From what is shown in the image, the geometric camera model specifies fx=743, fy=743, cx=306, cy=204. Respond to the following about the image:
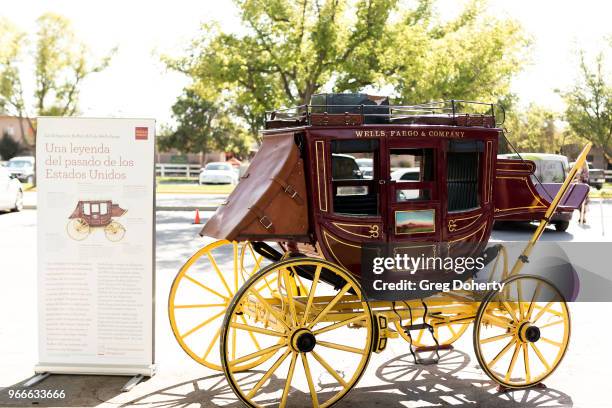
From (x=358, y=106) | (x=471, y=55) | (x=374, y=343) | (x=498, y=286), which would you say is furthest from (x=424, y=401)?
(x=471, y=55)

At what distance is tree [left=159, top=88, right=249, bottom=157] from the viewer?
6372cm

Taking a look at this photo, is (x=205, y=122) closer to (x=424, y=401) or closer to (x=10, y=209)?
(x=10, y=209)

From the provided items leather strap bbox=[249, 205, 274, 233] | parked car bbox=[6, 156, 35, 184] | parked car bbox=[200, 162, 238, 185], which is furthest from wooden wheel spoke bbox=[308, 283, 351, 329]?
parked car bbox=[6, 156, 35, 184]

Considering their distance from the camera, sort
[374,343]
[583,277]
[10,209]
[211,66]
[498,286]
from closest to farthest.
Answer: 1. [374,343]
2. [498,286]
3. [583,277]
4. [10,209]
5. [211,66]

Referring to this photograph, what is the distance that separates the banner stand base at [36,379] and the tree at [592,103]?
39.5 metres

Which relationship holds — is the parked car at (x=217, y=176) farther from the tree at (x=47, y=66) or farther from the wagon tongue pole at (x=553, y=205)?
the wagon tongue pole at (x=553, y=205)

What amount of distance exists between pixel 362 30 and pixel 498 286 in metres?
21.3

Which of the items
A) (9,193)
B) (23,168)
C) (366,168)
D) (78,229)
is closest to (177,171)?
(23,168)

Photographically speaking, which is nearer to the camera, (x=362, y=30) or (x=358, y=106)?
(x=358, y=106)

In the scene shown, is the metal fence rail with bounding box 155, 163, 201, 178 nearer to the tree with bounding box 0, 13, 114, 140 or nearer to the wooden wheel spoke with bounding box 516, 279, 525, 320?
the tree with bounding box 0, 13, 114, 140

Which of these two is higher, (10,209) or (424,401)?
(10,209)

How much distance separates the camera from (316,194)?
5332mm

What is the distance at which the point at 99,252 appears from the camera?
5.94 metres

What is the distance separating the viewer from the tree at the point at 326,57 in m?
25.2
